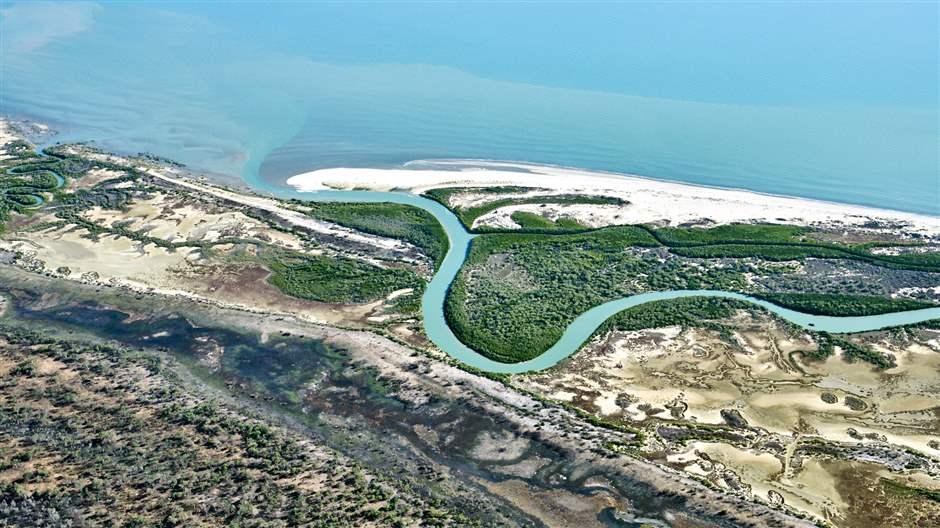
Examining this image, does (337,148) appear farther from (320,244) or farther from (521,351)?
(521,351)

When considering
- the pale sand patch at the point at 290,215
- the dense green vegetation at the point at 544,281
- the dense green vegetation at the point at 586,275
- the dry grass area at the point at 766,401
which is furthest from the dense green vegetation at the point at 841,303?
the pale sand patch at the point at 290,215

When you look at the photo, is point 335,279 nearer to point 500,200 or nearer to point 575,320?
point 575,320

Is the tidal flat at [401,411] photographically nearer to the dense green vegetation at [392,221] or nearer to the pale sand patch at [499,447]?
the pale sand patch at [499,447]

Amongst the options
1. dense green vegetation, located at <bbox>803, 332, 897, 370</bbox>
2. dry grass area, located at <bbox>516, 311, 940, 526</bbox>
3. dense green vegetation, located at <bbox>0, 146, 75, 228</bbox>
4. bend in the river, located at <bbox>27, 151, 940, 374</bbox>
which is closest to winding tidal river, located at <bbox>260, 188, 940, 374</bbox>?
bend in the river, located at <bbox>27, 151, 940, 374</bbox>

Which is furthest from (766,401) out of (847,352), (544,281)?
(544,281)

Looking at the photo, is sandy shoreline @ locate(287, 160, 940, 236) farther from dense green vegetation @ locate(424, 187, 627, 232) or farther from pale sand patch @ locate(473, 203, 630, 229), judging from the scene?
dense green vegetation @ locate(424, 187, 627, 232)
